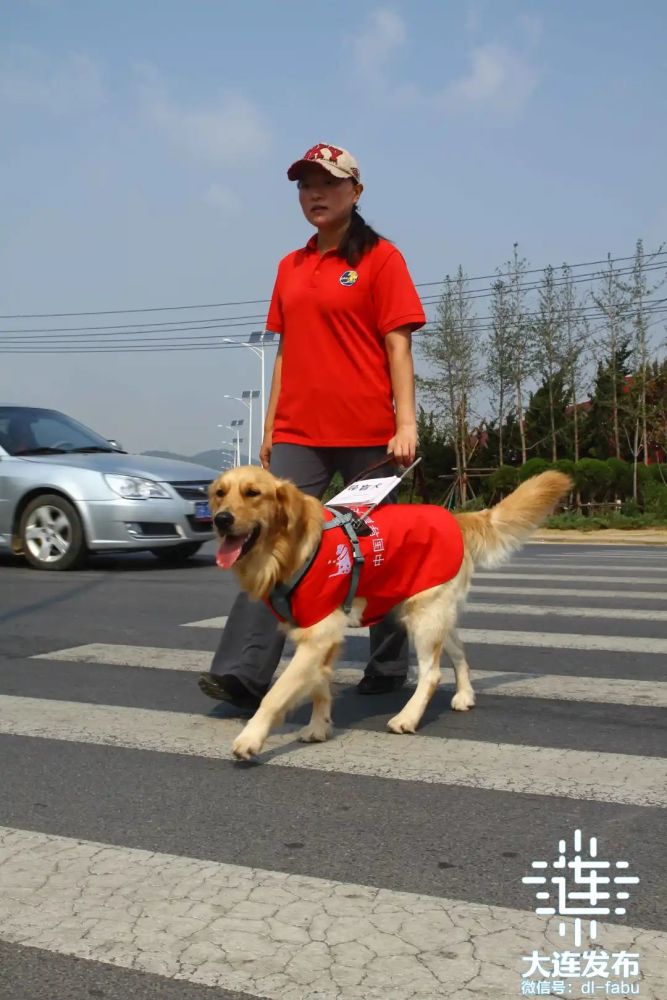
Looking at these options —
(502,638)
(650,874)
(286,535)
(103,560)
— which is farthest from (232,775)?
(103,560)

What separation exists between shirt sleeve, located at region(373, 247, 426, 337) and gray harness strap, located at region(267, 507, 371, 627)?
898mm

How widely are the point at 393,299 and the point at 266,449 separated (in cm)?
96

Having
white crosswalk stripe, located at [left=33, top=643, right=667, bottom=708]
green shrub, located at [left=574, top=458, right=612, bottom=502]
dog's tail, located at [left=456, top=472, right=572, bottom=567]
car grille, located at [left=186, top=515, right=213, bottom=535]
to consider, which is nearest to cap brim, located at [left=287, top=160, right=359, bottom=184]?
dog's tail, located at [left=456, top=472, right=572, bottom=567]

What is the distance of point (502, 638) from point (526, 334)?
90.7 ft

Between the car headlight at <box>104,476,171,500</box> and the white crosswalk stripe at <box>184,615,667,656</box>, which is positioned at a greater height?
the car headlight at <box>104,476,171,500</box>

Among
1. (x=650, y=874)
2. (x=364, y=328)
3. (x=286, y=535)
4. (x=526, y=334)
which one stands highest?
(x=526, y=334)

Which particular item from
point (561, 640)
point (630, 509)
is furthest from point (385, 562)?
point (630, 509)

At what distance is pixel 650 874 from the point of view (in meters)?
2.79

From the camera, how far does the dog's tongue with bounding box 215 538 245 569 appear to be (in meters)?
3.99

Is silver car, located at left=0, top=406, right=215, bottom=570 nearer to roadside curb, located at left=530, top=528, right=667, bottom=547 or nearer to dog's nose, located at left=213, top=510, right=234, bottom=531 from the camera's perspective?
dog's nose, located at left=213, top=510, right=234, bottom=531

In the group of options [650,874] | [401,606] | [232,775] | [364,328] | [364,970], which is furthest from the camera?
[364,328]

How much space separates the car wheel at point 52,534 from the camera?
33.8 feet

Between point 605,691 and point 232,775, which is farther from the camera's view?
point 605,691

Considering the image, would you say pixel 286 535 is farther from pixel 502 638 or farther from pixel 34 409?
pixel 34 409
